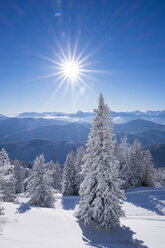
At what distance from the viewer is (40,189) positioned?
22.6 meters

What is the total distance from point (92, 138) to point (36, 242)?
8723 millimetres

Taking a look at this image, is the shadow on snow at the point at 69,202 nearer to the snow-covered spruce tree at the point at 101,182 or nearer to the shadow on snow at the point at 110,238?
the snow-covered spruce tree at the point at 101,182

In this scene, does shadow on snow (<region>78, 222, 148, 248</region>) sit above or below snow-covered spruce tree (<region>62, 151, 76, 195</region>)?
above

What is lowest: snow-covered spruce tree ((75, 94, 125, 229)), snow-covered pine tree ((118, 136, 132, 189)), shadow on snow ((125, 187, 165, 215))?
shadow on snow ((125, 187, 165, 215))

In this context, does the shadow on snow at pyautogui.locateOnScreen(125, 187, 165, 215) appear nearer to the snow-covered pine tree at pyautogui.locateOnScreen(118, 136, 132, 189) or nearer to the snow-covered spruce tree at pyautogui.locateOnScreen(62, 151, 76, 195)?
the snow-covered pine tree at pyautogui.locateOnScreen(118, 136, 132, 189)

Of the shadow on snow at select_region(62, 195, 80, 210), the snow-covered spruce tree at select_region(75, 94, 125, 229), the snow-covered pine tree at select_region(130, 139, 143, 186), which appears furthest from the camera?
the snow-covered pine tree at select_region(130, 139, 143, 186)

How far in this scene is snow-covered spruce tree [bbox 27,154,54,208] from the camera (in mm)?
22397

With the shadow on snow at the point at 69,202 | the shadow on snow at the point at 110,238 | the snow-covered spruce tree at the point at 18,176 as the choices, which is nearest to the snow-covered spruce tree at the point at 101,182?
the shadow on snow at the point at 110,238

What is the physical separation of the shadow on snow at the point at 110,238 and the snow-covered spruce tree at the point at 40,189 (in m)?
11.1

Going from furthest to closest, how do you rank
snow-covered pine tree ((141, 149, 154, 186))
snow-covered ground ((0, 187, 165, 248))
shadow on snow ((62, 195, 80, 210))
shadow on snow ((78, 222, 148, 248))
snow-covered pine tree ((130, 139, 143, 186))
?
1. snow-covered pine tree ((141, 149, 154, 186))
2. snow-covered pine tree ((130, 139, 143, 186))
3. shadow on snow ((62, 195, 80, 210))
4. shadow on snow ((78, 222, 148, 248))
5. snow-covered ground ((0, 187, 165, 248))

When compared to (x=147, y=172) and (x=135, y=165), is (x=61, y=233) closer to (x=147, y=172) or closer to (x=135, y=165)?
(x=135, y=165)

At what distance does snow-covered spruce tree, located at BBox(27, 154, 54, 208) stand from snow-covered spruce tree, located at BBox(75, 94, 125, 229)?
33.1 ft

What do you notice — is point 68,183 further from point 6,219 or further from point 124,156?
point 6,219

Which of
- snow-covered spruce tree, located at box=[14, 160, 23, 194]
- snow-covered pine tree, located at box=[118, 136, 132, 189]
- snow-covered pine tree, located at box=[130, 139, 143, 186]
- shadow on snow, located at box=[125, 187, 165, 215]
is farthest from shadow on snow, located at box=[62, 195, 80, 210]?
snow-covered spruce tree, located at box=[14, 160, 23, 194]
